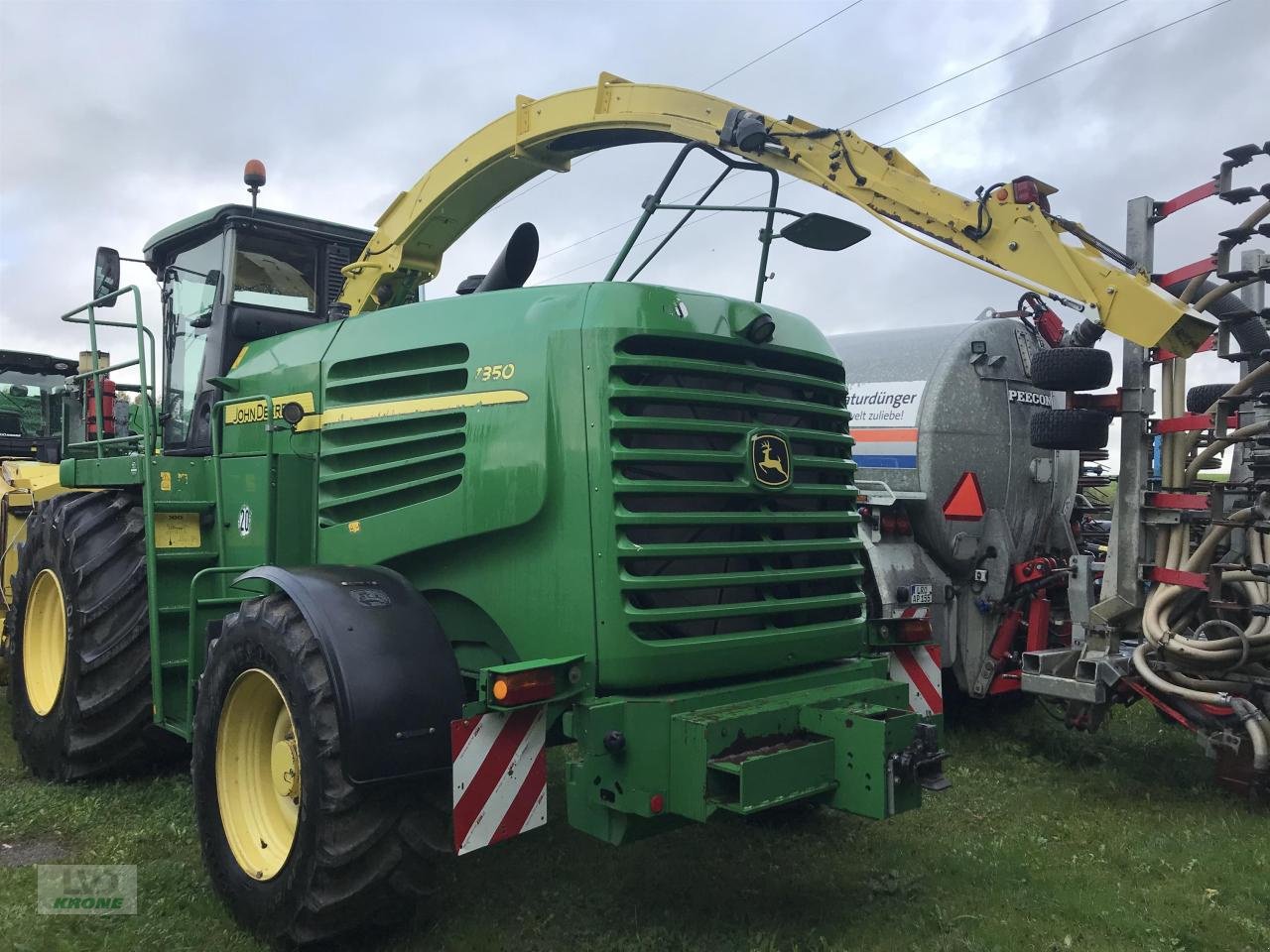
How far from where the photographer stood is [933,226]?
14.0 feet

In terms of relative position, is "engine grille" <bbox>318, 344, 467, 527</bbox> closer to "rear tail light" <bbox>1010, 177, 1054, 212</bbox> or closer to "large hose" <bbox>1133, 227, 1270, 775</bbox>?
"rear tail light" <bbox>1010, 177, 1054, 212</bbox>

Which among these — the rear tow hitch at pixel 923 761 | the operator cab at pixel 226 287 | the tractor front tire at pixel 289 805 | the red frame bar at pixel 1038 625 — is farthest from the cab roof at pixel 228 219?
the red frame bar at pixel 1038 625

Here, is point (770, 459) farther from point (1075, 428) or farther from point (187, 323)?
point (187, 323)

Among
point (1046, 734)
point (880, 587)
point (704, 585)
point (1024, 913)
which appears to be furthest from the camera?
point (1046, 734)

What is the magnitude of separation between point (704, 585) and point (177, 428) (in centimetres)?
349

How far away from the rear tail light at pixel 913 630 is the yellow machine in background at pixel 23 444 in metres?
4.86

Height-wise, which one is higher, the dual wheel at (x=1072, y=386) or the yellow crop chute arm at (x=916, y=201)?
the yellow crop chute arm at (x=916, y=201)

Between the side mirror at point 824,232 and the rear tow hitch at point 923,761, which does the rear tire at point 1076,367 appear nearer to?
the side mirror at point 824,232

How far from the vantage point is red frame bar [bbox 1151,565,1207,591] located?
5180 millimetres

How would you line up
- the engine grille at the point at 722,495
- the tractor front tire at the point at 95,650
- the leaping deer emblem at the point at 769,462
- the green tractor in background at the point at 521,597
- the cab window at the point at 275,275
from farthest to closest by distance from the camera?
the cab window at the point at 275,275
the tractor front tire at the point at 95,650
the leaping deer emblem at the point at 769,462
the engine grille at the point at 722,495
the green tractor in background at the point at 521,597

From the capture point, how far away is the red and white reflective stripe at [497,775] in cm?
318

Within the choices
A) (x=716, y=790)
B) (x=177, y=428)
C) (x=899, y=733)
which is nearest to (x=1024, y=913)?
(x=899, y=733)

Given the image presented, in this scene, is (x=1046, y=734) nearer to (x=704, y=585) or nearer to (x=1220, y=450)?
A: (x=1220, y=450)

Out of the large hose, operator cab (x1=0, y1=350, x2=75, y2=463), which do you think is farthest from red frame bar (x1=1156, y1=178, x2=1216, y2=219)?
operator cab (x1=0, y1=350, x2=75, y2=463)
